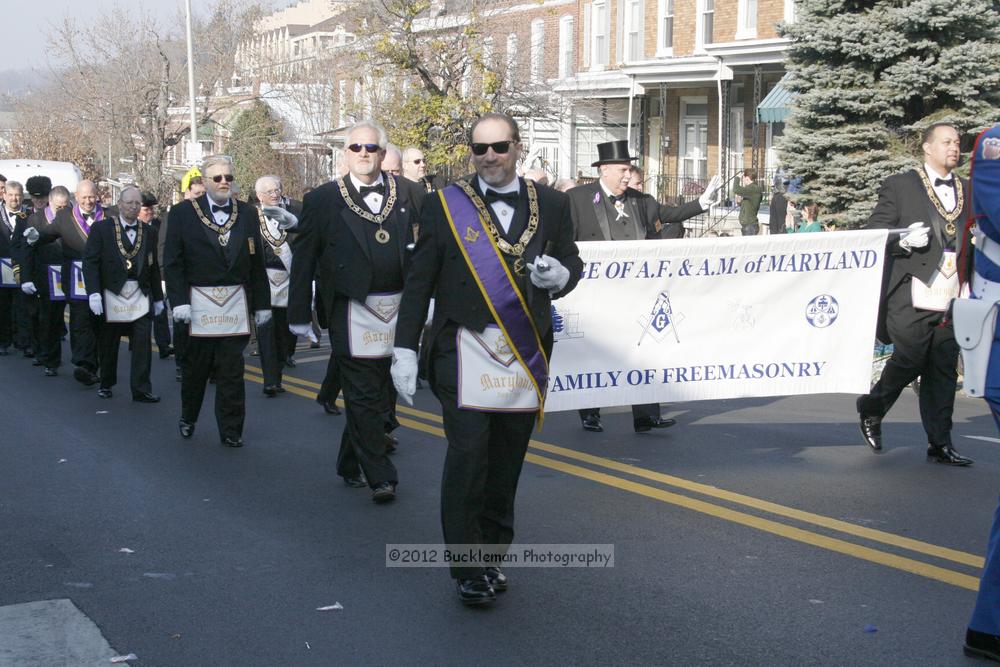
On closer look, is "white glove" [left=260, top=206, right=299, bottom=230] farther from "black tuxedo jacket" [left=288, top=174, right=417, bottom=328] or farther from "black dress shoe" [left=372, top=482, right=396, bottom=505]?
"black dress shoe" [left=372, top=482, right=396, bottom=505]

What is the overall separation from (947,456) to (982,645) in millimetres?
3702

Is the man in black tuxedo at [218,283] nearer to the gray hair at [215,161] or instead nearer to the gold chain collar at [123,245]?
the gray hair at [215,161]

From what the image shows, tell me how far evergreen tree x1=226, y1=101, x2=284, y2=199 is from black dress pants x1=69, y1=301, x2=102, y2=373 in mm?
26534

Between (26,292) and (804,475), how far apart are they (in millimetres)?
10341

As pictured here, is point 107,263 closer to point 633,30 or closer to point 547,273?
point 547,273

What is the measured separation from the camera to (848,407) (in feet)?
36.5

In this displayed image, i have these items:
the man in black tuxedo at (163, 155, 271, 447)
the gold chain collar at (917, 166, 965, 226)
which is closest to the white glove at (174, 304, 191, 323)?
the man in black tuxedo at (163, 155, 271, 447)

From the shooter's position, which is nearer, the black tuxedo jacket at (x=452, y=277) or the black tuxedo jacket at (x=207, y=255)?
the black tuxedo jacket at (x=452, y=277)

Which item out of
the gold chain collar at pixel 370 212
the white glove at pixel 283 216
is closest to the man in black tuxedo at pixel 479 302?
the gold chain collar at pixel 370 212

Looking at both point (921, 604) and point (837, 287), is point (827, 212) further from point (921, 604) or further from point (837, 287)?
point (921, 604)

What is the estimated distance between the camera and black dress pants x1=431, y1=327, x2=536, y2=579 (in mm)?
5500

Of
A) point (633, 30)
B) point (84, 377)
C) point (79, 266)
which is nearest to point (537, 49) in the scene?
point (633, 30)

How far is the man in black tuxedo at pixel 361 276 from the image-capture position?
24.6ft

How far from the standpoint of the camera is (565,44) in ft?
126
